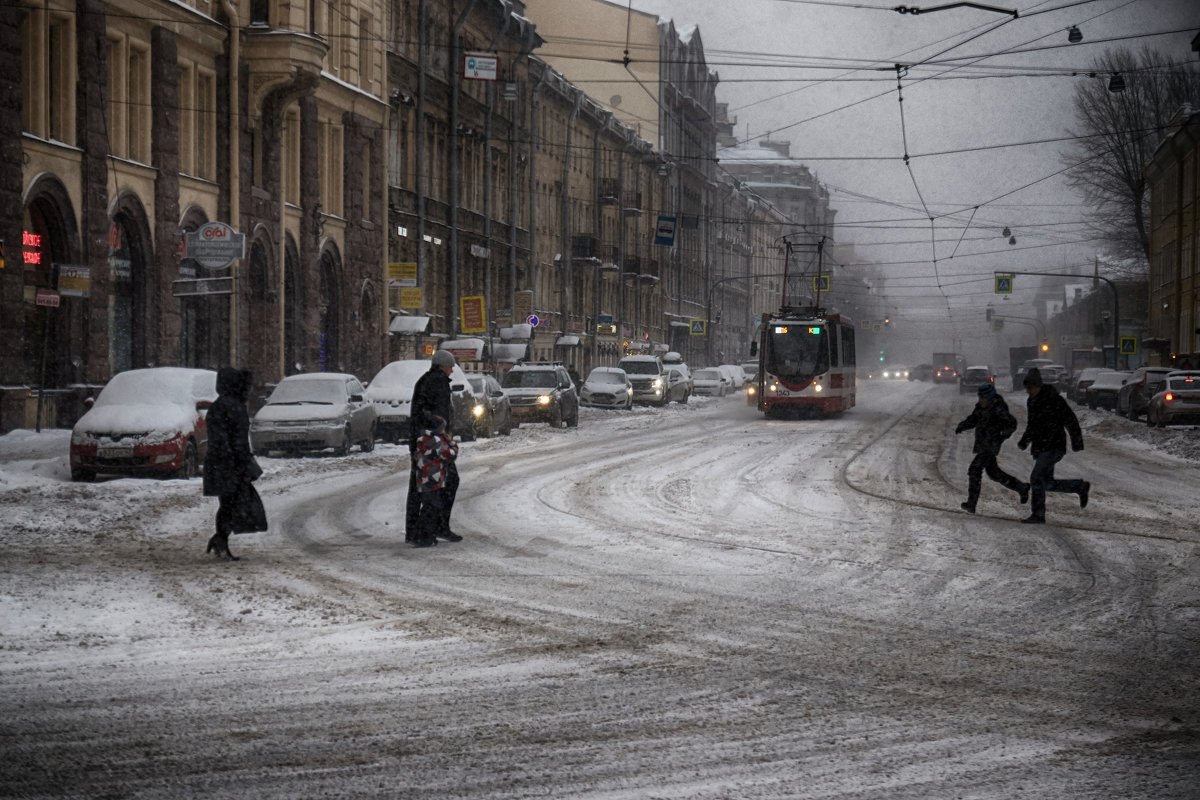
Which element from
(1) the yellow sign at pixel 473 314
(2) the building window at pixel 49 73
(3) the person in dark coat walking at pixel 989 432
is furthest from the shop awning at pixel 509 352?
(3) the person in dark coat walking at pixel 989 432

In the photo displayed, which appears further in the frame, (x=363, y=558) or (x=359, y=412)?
(x=359, y=412)

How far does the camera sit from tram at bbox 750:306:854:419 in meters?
41.9

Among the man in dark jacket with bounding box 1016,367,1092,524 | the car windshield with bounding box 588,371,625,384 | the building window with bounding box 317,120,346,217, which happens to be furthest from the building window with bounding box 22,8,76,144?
the car windshield with bounding box 588,371,625,384

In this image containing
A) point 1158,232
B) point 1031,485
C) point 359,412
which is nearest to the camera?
point 1031,485

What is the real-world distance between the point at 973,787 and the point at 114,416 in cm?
1619

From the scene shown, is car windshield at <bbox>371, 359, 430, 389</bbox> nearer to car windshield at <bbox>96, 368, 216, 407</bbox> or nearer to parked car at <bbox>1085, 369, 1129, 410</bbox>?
car windshield at <bbox>96, 368, 216, 407</bbox>

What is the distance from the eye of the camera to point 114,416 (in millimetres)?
19359

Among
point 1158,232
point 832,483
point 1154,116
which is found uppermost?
point 1154,116

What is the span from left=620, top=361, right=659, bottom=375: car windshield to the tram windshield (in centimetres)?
1398

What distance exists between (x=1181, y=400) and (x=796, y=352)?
10.6m

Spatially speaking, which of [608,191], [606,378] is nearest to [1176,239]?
[608,191]

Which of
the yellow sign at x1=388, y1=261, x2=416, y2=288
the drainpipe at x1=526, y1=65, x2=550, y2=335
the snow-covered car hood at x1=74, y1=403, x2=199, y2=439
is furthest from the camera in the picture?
the drainpipe at x1=526, y1=65, x2=550, y2=335

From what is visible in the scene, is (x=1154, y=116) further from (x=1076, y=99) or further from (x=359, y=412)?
(x=359, y=412)

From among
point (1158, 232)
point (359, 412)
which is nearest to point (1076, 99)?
point (1158, 232)
